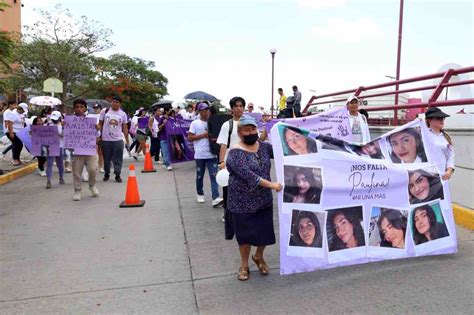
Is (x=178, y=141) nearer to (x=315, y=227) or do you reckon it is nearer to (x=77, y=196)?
(x=77, y=196)

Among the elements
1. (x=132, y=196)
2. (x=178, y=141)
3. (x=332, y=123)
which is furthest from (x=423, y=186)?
(x=178, y=141)

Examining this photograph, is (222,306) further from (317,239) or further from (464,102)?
(464,102)

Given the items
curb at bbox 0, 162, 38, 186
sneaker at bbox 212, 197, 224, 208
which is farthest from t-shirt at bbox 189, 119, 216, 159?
curb at bbox 0, 162, 38, 186

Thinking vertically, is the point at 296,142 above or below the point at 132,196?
above

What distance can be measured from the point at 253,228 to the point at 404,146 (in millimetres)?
1969

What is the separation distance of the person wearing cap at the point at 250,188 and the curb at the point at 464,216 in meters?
3.21

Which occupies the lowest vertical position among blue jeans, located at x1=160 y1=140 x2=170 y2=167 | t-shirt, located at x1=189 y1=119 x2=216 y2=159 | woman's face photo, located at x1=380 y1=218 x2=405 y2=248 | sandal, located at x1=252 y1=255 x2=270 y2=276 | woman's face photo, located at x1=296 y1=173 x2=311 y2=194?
sandal, located at x1=252 y1=255 x2=270 y2=276

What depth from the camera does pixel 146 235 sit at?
553 cm

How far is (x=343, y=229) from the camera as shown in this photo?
401cm

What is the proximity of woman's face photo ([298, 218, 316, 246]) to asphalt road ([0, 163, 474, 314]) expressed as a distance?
1.34 ft

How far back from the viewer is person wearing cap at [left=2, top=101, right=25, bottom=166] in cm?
1112

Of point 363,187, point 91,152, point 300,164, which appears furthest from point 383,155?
point 91,152

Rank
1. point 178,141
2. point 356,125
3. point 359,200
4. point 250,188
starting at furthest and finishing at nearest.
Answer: point 178,141
point 356,125
point 359,200
point 250,188

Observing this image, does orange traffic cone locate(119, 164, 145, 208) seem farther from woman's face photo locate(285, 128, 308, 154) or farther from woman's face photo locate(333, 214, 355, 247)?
woman's face photo locate(333, 214, 355, 247)
